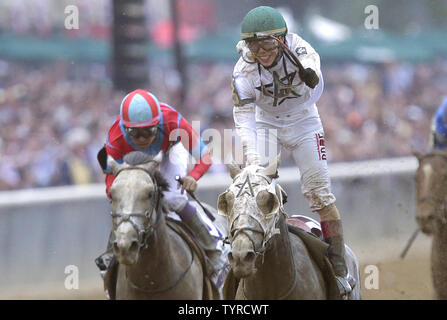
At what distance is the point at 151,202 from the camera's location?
5.88 meters

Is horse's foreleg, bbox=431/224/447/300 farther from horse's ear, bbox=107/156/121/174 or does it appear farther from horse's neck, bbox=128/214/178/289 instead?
horse's ear, bbox=107/156/121/174

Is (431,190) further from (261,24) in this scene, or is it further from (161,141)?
(161,141)

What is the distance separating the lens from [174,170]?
24.1 feet

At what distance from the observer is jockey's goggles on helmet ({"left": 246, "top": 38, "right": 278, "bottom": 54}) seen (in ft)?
18.6

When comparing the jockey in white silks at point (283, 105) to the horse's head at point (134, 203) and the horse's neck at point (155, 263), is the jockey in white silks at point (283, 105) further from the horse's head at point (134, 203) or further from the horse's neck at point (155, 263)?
the horse's neck at point (155, 263)

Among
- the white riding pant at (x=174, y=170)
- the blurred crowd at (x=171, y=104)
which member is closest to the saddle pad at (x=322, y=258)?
the white riding pant at (x=174, y=170)

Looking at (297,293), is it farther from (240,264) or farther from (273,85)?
(273,85)

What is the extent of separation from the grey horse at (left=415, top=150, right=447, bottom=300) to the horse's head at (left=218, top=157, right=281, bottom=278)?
177cm

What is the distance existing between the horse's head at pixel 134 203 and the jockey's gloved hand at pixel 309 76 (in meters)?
1.20

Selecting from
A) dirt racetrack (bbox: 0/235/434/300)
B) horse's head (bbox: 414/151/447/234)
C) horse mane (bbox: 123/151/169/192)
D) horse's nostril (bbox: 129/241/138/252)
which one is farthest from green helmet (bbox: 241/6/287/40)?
dirt racetrack (bbox: 0/235/434/300)

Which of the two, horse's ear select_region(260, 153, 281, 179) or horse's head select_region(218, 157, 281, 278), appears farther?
horse's ear select_region(260, 153, 281, 179)

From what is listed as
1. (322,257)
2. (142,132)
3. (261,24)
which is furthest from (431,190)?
(142,132)

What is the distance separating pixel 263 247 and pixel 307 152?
1.39 metres
